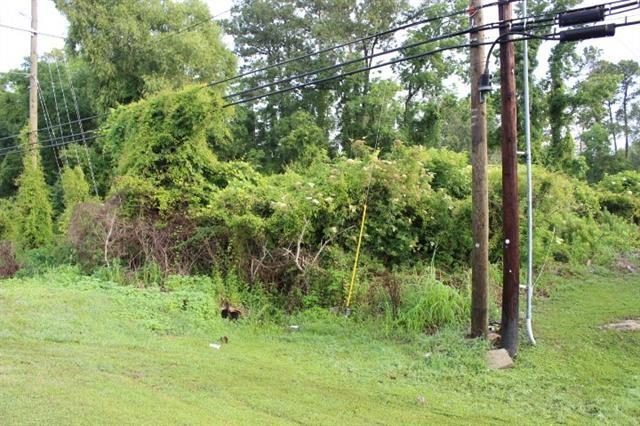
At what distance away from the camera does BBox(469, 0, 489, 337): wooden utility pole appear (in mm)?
8344

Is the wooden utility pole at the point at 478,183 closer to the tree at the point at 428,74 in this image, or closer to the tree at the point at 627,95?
the tree at the point at 428,74

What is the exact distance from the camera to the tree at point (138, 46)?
25797mm

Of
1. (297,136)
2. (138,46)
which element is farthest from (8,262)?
(297,136)

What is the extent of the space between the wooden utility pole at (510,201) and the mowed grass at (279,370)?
1.62 feet

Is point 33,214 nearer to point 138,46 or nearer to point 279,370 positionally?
point 138,46

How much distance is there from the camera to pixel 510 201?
829cm

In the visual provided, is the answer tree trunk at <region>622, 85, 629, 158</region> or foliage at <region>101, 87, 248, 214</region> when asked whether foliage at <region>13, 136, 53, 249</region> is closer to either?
foliage at <region>101, 87, 248, 214</region>

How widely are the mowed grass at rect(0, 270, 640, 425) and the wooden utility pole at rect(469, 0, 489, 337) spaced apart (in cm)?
54

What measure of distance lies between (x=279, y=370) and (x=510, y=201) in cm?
410

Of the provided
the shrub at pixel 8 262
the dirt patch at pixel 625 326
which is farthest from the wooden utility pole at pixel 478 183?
the shrub at pixel 8 262

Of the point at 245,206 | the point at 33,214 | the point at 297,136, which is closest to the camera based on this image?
the point at 245,206

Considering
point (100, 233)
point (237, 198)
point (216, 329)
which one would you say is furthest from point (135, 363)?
point (100, 233)

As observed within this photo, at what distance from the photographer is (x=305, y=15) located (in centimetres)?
3525

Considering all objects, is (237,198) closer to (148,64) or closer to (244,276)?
(244,276)
